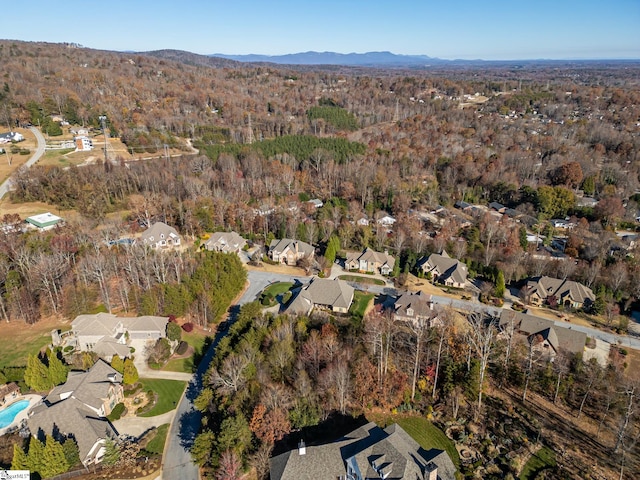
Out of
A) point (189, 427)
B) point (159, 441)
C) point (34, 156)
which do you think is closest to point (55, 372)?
point (159, 441)

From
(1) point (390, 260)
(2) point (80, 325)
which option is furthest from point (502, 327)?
(2) point (80, 325)

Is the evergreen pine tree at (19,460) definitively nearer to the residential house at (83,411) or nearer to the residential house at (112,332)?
the residential house at (83,411)

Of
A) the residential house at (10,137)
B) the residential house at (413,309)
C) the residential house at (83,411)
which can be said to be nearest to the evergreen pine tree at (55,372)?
the residential house at (83,411)

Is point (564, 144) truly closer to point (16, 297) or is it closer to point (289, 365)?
point (289, 365)

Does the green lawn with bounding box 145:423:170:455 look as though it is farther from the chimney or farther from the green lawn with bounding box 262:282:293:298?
the green lawn with bounding box 262:282:293:298

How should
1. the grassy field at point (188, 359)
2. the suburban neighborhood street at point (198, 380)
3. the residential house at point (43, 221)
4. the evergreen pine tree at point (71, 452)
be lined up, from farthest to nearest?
the residential house at point (43, 221) → the grassy field at point (188, 359) → the suburban neighborhood street at point (198, 380) → the evergreen pine tree at point (71, 452)

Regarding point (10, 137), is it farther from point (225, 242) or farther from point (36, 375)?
point (36, 375)

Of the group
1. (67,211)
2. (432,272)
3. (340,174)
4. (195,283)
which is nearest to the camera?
(195,283)
